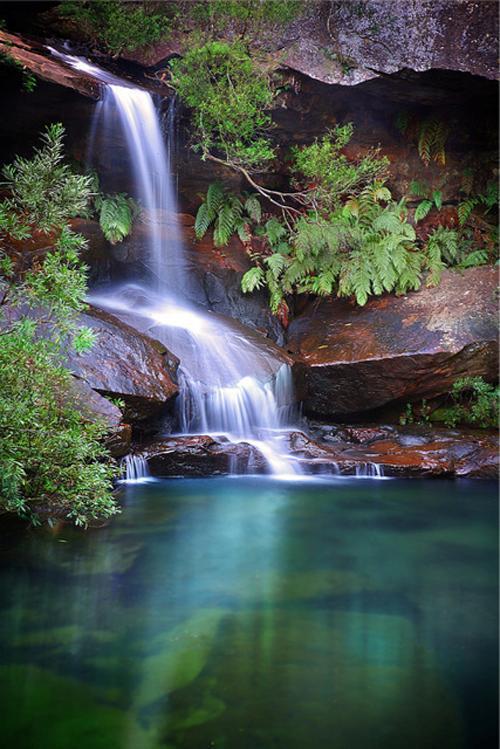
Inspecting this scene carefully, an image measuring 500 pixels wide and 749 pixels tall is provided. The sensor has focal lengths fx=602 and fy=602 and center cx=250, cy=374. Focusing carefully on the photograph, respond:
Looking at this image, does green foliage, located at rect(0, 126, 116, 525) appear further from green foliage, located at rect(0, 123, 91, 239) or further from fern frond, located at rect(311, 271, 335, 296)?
fern frond, located at rect(311, 271, 335, 296)

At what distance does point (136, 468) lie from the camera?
24.4 ft

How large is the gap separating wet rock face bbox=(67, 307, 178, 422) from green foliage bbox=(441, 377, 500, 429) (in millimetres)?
4758

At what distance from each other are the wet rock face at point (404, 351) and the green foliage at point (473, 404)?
0.59ft

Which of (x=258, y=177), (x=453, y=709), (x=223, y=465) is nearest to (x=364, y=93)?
(x=258, y=177)

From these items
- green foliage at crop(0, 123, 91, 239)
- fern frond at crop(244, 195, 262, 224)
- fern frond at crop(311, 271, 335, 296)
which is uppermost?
fern frond at crop(244, 195, 262, 224)

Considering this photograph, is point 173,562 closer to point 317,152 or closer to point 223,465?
point 223,465

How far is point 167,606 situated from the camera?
415 cm

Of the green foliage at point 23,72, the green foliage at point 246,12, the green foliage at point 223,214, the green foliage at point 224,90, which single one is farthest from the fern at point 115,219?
the green foliage at point 246,12

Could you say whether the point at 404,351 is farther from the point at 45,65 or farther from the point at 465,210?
the point at 45,65

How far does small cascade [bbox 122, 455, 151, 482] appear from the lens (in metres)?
7.31

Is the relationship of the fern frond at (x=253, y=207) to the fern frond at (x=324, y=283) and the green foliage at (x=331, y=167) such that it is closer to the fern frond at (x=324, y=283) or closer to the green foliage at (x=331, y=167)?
the green foliage at (x=331, y=167)

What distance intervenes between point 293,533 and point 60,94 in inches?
285

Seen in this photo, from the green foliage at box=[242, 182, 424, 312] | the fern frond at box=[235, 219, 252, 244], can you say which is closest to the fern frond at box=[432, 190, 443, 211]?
the green foliage at box=[242, 182, 424, 312]

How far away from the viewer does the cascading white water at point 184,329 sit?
868 cm
